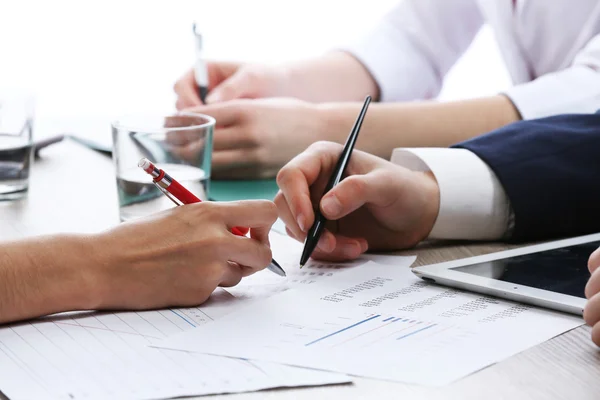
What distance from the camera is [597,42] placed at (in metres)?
1.20

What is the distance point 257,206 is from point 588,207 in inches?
14.9

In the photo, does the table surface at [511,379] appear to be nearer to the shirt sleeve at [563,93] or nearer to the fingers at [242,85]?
the shirt sleeve at [563,93]

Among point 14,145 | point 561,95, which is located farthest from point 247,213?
point 561,95

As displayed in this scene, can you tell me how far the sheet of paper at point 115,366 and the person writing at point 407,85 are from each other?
0.52 meters

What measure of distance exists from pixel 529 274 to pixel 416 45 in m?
0.86

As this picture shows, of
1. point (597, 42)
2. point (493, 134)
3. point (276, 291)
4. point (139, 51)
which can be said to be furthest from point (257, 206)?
point (139, 51)

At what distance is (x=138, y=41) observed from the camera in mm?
2322

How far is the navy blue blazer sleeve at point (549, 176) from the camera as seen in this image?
88cm

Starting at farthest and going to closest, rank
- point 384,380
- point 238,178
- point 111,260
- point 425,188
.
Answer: point 238,178, point 425,188, point 111,260, point 384,380

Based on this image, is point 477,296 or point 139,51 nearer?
point 477,296

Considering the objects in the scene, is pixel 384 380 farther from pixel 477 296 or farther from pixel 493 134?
pixel 493 134

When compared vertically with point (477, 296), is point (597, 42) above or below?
above

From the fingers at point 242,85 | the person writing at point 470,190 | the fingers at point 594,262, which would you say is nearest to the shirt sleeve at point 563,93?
the person writing at point 470,190

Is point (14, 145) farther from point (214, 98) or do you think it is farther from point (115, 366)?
point (115, 366)
